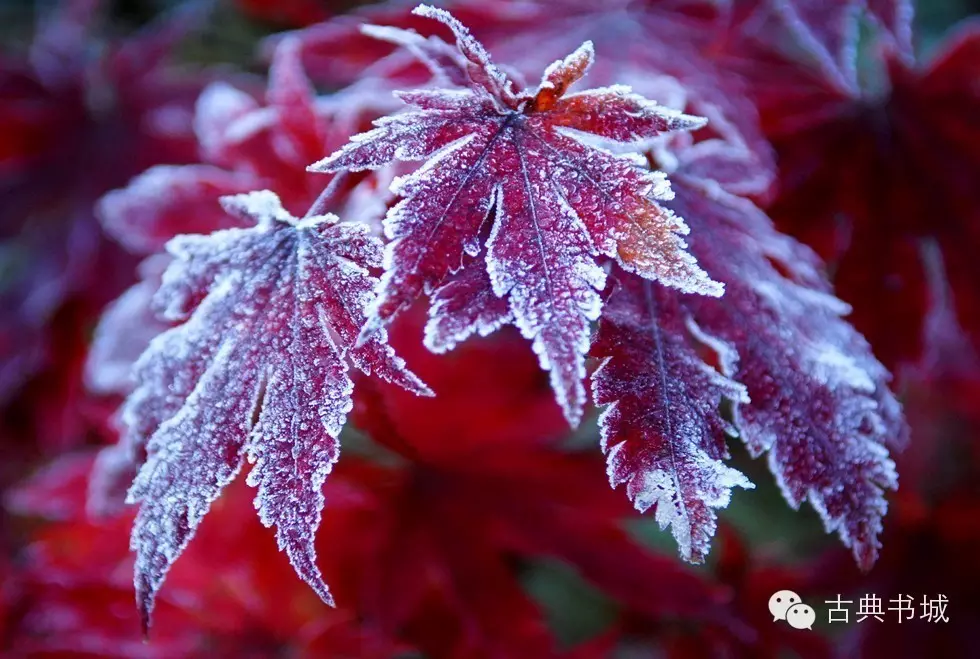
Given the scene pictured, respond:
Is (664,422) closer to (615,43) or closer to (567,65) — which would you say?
(567,65)

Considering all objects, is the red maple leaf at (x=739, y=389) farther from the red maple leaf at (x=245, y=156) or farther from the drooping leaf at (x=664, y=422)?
the red maple leaf at (x=245, y=156)

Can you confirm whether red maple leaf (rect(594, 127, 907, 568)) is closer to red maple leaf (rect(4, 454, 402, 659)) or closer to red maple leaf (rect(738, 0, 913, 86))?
red maple leaf (rect(738, 0, 913, 86))

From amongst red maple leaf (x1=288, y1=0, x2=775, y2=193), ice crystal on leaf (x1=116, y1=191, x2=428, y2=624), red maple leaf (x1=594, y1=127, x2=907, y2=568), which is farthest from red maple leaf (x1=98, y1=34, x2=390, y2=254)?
red maple leaf (x1=594, y1=127, x2=907, y2=568)

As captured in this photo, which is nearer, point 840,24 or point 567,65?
point 567,65

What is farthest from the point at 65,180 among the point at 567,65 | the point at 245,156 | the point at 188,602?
the point at 567,65

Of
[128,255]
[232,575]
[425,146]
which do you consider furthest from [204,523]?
[425,146]
